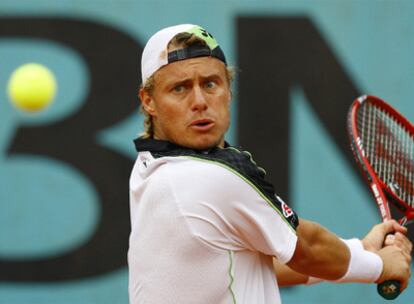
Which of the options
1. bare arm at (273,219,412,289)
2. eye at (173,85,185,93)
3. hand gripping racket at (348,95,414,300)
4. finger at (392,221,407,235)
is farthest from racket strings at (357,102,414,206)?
eye at (173,85,185,93)

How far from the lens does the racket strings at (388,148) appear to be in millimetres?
5035

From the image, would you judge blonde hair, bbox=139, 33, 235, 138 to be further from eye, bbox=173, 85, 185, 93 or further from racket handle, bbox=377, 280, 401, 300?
racket handle, bbox=377, 280, 401, 300

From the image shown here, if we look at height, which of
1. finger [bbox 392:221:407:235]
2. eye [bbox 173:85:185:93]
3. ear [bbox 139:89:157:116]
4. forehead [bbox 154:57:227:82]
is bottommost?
finger [bbox 392:221:407:235]

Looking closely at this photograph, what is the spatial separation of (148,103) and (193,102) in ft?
0.94

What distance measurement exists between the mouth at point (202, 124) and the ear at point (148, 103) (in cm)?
25

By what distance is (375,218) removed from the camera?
25.3ft

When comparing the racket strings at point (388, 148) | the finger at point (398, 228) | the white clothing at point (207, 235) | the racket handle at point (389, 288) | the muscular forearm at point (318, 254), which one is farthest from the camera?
the racket strings at point (388, 148)

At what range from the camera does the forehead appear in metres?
3.98

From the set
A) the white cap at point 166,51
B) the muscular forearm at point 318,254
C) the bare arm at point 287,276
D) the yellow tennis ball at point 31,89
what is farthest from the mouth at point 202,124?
the yellow tennis ball at point 31,89

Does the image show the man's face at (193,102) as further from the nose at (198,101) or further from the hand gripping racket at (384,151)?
the hand gripping racket at (384,151)

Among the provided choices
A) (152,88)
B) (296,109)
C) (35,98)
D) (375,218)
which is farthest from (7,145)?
(152,88)

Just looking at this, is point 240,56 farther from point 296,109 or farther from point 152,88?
point 152,88

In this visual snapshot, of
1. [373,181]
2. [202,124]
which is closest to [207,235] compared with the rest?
[202,124]

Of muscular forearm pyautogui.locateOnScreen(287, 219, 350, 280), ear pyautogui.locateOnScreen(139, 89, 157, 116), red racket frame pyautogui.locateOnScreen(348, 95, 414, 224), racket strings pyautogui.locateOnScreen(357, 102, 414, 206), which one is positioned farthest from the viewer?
racket strings pyautogui.locateOnScreen(357, 102, 414, 206)
